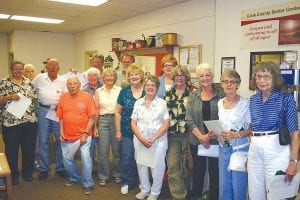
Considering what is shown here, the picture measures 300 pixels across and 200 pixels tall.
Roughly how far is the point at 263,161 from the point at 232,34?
2.43 metres

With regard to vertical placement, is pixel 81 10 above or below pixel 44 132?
above

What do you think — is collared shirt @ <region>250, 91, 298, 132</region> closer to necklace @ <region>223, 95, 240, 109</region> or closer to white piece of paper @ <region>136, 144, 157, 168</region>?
necklace @ <region>223, 95, 240, 109</region>

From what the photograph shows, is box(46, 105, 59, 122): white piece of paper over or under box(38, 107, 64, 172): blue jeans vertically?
over

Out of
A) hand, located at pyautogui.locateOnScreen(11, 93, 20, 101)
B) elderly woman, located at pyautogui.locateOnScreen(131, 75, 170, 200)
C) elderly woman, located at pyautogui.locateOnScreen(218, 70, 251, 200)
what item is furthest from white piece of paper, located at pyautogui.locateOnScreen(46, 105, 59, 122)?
elderly woman, located at pyautogui.locateOnScreen(218, 70, 251, 200)

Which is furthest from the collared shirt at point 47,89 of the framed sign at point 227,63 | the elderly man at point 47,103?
the framed sign at point 227,63

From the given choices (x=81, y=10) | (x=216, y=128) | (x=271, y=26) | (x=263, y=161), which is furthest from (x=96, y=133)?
(x=81, y=10)

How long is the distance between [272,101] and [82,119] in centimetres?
203

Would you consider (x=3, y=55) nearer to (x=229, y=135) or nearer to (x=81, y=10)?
(x=81, y=10)

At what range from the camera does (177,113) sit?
3.04 metres

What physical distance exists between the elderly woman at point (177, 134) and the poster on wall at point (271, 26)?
1.29 meters

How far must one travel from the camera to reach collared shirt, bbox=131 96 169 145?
2959 mm

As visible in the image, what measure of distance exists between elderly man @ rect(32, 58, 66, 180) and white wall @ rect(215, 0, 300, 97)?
2.23 metres

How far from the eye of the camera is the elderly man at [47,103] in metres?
3.70

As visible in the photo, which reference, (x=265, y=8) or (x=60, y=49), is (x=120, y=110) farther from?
(x=60, y=49)
